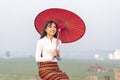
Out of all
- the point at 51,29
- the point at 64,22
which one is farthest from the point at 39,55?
the point at 64,22

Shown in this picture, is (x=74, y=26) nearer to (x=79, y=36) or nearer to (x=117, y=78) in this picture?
(x=79, y=36)

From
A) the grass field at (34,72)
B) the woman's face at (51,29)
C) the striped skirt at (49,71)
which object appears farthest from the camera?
the grass field at (34,72)

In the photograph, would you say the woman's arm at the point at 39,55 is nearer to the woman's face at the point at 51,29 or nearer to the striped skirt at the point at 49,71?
the striped skirt at the point at 49,71

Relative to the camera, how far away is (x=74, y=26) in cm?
659

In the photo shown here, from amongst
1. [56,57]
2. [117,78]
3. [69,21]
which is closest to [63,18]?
[69,21]

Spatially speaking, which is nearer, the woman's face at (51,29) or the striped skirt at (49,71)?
the striped skirt at (49,71)

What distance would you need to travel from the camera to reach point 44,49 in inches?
249

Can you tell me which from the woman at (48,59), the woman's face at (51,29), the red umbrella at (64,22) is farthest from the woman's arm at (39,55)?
the red umbrella at (64,22)

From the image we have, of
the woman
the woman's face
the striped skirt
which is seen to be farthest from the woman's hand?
the woman's face

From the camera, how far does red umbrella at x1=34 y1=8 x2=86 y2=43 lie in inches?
255

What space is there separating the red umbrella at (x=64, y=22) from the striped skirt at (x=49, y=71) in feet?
1.51

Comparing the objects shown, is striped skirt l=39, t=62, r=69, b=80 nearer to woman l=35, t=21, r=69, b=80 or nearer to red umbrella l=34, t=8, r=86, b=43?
woman l=35, t=21, r=69, b=80

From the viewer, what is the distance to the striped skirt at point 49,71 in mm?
6255

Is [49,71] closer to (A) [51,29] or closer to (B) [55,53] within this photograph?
(B) [55,53]
